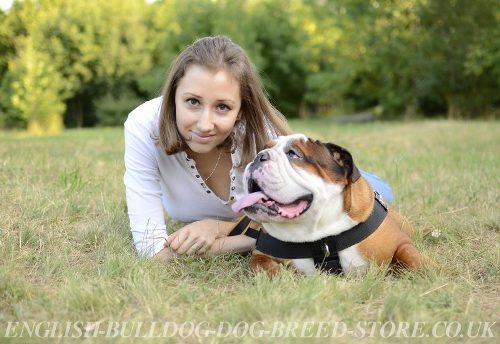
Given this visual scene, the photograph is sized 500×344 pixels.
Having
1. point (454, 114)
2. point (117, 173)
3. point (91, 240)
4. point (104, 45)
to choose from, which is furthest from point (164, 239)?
point (104, 45)

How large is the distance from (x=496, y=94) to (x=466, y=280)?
15853 mm

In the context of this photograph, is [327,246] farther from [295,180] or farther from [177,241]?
[177,241]

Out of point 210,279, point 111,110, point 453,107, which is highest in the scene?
point 210,279

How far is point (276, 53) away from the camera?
24094mm

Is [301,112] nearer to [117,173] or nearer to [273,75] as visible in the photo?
[273,75]

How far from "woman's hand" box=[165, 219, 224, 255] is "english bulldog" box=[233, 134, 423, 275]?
1.30 feet

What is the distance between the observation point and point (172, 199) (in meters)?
4.07

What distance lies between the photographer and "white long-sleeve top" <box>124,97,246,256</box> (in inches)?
141

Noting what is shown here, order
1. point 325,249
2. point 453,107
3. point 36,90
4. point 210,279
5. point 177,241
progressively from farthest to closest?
point 453,107 → point 36,90 → point 177,241 → point 210,279 → point 325,249

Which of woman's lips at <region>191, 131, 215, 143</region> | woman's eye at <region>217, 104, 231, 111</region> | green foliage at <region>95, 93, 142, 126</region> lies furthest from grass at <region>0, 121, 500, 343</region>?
green foliage at <region>95, 93, 142, 126</region>

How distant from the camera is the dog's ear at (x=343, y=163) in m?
3.01

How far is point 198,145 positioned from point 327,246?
39.8 inches

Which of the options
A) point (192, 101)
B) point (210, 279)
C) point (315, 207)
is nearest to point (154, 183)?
point (192, 101)

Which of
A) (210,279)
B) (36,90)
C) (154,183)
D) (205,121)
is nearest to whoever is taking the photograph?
(210,279)
